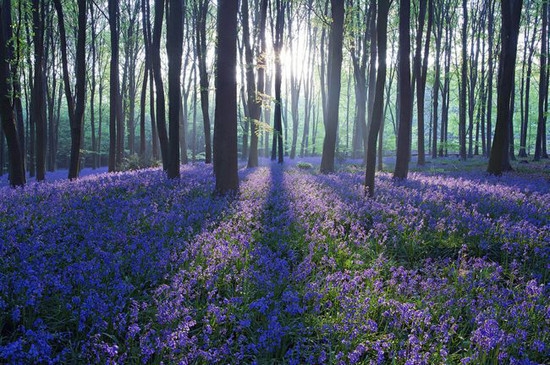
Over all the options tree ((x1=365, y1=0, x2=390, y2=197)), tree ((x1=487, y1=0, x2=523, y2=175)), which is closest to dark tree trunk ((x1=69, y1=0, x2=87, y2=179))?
tree ((x1=365, y1=0, x2=390, y2=197))

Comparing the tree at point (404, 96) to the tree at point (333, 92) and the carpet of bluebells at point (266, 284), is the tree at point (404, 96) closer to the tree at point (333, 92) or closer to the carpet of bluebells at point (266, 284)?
the tree at point (333, 92)

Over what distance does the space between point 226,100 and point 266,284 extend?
6.01 m

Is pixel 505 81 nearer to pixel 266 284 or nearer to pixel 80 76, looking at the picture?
pixel 266 284

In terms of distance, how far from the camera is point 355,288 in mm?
4438

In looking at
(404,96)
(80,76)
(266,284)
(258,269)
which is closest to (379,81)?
(404,96)

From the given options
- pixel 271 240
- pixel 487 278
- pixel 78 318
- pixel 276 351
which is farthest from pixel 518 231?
pixel 78 318

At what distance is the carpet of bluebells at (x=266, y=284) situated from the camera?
10.7ft

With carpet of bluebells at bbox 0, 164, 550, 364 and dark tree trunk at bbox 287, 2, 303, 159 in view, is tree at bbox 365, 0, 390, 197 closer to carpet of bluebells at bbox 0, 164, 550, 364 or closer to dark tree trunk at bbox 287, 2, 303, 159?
carpet of bluebells at bbox 0, 164, 550, 364

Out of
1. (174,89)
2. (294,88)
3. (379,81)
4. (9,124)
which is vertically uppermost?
(294,88)

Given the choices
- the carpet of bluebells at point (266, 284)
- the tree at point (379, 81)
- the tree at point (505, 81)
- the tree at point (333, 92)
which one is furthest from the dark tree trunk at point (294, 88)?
the carpet of bluebells at point (266, 284)

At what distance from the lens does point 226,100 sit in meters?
9.27

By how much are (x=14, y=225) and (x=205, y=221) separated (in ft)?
9.99

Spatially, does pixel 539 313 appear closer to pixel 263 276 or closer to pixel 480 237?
pixel 480 237

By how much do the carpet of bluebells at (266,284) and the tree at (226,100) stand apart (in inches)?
53.6
